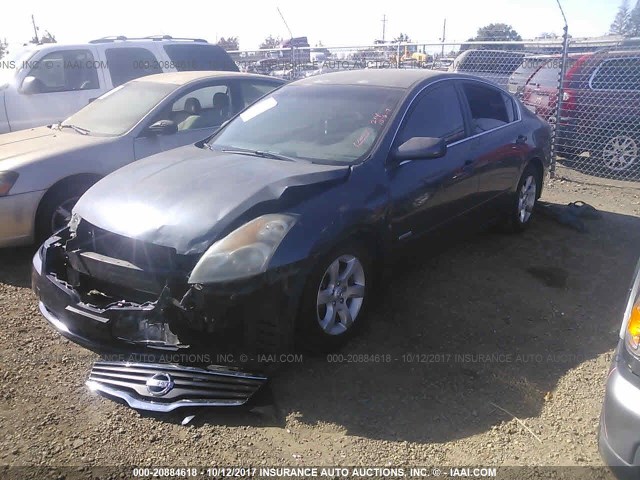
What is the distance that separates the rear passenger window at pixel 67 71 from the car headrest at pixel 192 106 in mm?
2794

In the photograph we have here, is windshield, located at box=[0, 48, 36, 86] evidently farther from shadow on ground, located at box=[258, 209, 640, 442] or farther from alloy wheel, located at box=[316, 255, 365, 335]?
alloy wheel, located at box=[316, 255, 365, 335]

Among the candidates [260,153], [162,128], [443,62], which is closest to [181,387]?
[260,153]

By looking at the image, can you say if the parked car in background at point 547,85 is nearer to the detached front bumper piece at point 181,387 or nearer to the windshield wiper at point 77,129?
the windshield wiper at point 77,129

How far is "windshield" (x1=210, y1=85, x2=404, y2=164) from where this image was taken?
3.85 meters

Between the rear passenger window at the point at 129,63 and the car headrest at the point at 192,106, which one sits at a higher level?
the rear passenger window at the point at 129,63

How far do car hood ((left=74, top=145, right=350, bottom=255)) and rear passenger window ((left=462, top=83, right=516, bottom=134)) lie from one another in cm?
179

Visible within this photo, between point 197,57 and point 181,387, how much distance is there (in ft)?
22.8

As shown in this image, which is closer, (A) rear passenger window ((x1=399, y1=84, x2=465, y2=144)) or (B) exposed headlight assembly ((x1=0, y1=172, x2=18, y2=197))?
(A) rear passenger window ((x1=399, y1=84, x2=465, y2=144))

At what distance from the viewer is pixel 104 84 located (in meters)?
7.94

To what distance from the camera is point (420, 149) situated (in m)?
3.64

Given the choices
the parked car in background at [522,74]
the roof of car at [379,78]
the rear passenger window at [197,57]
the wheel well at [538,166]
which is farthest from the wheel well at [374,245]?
the parked car in background at [522,74]

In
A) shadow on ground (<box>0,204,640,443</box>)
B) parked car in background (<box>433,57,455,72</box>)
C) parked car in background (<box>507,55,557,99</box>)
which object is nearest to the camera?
shadow on ground (<box>0,204,640,443</box>)

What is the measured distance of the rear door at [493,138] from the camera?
184 inches

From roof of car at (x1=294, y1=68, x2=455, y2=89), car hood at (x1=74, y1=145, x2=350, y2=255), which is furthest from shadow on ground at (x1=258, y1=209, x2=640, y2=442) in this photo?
roof of car at (x1=294, y1=68, x2=455, y2=89)
